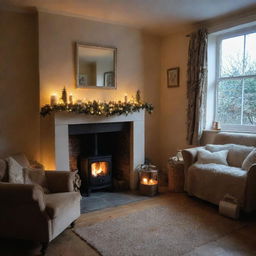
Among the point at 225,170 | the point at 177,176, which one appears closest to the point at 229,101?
the point at 225,170

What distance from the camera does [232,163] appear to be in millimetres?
3717

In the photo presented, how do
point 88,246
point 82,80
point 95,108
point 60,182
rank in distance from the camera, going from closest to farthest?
point 88,246
point 60,182
point 95,108
point 82,80

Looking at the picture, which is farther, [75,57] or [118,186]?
[118,186]

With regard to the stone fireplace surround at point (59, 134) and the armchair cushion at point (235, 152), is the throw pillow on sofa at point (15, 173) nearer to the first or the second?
the stone fireplace surround at point (59, 134)

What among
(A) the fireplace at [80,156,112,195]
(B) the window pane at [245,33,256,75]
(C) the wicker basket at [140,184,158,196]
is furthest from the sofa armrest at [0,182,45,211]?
(B) the window pane at [245,33,256,75]

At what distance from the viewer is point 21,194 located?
2355mm

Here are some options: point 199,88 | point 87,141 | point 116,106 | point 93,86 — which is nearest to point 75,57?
point 93,86

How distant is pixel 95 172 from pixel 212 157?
5.88ft

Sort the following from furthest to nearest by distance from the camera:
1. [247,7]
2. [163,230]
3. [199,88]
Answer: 1. [199,88]
2. [247,7]
3. [163,230]

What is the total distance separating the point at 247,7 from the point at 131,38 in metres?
1.84

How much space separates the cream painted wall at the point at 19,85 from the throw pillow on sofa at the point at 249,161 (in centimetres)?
292

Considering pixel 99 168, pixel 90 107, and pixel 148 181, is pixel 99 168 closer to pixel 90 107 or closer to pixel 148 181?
pixel 148 181

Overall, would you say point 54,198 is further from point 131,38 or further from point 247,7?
point 247,7

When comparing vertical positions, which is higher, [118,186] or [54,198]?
[54,198]
